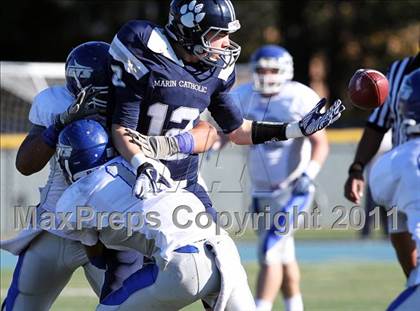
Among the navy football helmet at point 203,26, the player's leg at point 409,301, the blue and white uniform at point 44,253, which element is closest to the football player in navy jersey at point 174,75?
the navy football helmet at point 203,26

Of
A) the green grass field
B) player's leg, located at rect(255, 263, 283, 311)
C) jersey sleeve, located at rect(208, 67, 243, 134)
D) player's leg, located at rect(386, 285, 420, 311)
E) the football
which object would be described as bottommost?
the green grass field

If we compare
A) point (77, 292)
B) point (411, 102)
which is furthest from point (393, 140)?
point (77, 292)

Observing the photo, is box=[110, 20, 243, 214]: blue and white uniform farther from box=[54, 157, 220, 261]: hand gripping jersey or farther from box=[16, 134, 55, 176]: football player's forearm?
box=[16, 134, 55, 176]: football player's forearm

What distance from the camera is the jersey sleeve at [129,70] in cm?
410

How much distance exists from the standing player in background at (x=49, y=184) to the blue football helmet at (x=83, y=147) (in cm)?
15

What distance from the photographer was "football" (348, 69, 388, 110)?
→ 4.31 m

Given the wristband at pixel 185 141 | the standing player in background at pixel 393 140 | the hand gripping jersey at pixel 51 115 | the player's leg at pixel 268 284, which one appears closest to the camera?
the wristband at pixel 185 141

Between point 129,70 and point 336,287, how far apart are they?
4335mm

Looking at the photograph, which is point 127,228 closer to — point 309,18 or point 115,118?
point 115,118

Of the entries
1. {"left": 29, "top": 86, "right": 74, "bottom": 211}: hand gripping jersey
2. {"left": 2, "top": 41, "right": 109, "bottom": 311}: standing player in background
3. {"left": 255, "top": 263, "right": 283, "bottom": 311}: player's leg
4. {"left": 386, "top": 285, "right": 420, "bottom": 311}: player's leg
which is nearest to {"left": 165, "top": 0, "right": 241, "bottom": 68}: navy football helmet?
{"left": 2, "top": 41, "right": 109, "bottom": 311}: standing player in background

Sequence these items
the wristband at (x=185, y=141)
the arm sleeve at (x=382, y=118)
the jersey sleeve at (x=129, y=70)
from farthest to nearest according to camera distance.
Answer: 1. the arm sleeve at (x=382, y=118)
2. the wristband at (x=185, y=141)
3. the jersey sleeve at (x=129, y=70)

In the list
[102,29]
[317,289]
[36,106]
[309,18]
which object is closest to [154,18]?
[102,29]

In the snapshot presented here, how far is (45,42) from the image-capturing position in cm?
1886

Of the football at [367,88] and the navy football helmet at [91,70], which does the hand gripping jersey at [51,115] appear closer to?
the navy football helmet at [91,70]
